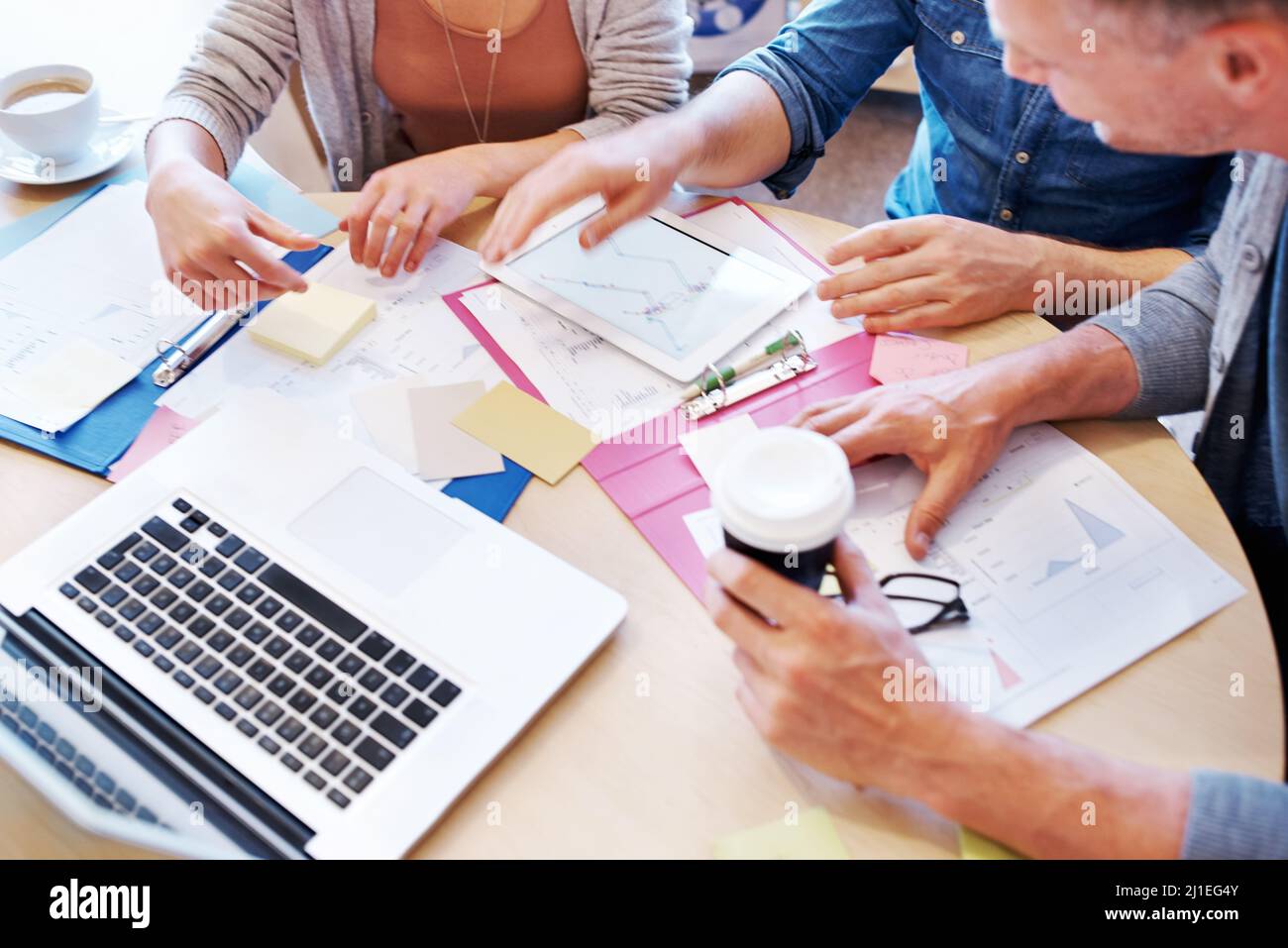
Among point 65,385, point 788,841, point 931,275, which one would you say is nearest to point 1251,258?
point 931,275

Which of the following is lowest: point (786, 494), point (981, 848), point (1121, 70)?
point (981, 848)

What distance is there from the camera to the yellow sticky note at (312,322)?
37.3 inches

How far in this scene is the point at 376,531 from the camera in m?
0.78

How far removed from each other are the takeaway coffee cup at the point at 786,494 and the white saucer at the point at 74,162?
992 mm

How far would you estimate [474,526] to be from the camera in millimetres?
777

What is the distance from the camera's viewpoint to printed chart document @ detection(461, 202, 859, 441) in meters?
0.90

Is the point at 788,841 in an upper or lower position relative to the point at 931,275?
lower

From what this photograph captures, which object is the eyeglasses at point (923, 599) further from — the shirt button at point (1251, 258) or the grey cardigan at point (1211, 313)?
the shirt button at point (1251, 258)

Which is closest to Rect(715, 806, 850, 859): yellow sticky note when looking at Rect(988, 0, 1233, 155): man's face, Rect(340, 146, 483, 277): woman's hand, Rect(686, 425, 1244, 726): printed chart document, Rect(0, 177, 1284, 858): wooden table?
Rect(0, 177, 1284, 858): wooden table

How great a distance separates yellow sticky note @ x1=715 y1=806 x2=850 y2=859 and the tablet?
433 millimetres

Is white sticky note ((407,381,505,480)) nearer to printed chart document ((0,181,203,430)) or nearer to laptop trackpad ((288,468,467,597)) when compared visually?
laptop trackpad ((288,468,467,597))

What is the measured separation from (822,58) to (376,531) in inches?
31.9

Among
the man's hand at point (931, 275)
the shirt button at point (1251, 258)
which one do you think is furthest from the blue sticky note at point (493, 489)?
the shirt button at point (1251, 258)

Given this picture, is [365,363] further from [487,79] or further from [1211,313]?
[1211,313]
